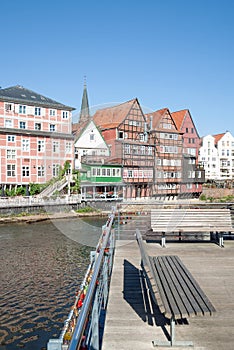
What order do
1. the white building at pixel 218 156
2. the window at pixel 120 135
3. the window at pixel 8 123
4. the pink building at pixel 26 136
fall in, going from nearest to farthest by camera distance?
the pink building at pixel 26 136
the window at pixel 8 123
the window at pixel 120 135
the white building at pixel 218 156

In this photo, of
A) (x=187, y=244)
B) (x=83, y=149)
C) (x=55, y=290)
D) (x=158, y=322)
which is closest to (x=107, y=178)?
(x=83, y=149)

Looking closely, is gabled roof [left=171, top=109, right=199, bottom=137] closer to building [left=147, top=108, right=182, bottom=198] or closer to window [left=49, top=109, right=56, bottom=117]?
building [left=147, top=108, right=182, bottom=198]

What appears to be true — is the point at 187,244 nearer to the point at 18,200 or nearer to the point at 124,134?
the point at 18,200

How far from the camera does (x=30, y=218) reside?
31.4 m

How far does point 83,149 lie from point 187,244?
109 feet

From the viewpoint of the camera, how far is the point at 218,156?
63.7m

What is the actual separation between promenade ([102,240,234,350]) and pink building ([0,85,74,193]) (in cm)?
2853

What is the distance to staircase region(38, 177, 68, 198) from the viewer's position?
36781mm

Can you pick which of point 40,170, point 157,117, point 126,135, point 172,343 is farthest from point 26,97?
point 172,343

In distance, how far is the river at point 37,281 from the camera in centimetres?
905

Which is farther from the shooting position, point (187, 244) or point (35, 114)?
point (35, 114)

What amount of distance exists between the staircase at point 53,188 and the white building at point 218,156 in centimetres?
3180

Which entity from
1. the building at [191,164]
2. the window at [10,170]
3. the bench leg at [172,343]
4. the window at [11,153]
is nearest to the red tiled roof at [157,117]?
the building at [191,164]

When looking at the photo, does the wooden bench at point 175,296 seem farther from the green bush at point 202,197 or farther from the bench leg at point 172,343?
the green bush at point 202,197
